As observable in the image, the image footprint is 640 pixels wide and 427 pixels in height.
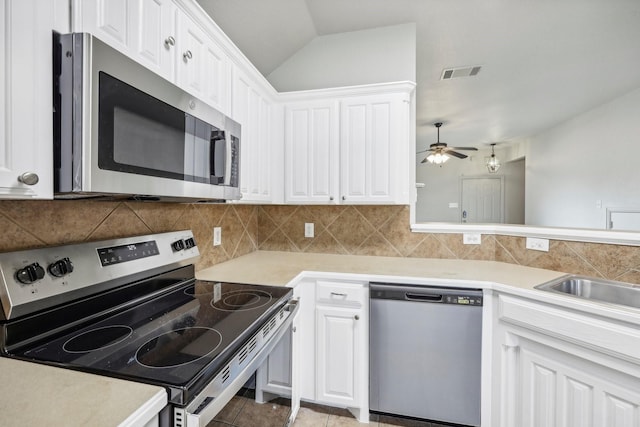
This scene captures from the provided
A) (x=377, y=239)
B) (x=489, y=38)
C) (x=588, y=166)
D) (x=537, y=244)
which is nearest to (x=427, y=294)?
(x=377, y=239)

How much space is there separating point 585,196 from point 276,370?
231 inches

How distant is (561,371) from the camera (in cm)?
129

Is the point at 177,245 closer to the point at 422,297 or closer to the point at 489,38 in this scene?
the point at 422,297

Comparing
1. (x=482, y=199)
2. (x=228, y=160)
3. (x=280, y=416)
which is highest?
(x=482, y=199)

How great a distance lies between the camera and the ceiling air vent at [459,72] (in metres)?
3.18

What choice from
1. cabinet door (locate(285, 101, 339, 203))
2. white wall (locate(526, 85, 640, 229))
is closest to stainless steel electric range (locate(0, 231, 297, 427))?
cabinet door (locate(285, 101, 339, 203))

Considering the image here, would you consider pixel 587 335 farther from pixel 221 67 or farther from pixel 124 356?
pixel 221 67

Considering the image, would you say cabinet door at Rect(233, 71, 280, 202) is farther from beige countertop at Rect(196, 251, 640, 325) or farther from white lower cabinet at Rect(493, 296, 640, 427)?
white lower cabinet at Rect(493, 296, 640, 427)

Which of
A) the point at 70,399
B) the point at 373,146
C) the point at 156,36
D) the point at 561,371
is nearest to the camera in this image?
the point at 70,399

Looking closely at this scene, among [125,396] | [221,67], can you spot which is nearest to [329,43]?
[221,67]

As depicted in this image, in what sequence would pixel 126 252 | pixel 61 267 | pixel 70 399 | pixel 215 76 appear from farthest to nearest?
pixel 215 76, pixel 126 252, pixel 61 267, pixel 70 399

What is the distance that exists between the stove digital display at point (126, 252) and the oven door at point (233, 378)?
63 centimetres

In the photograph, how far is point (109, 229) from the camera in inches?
47.1

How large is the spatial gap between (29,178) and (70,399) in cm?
49
